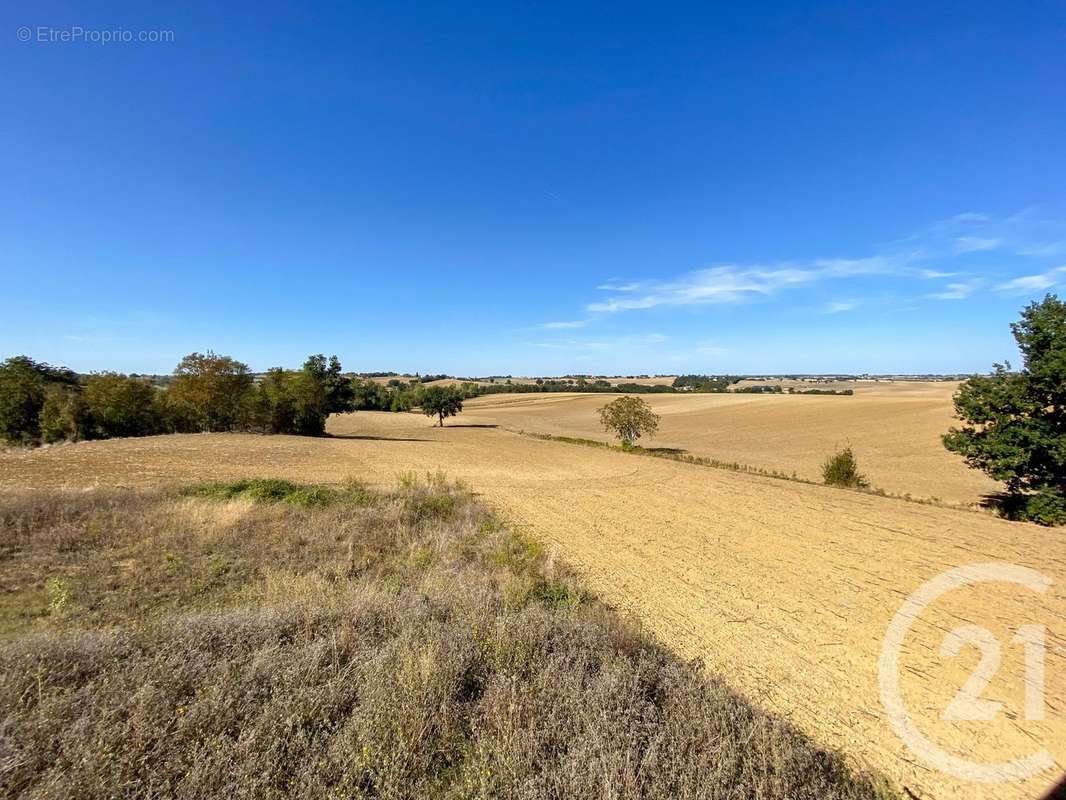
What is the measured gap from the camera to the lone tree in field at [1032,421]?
15.1 metres

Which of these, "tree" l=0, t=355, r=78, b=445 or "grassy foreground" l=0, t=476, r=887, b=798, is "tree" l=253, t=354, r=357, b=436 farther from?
"grassy foreground" l=0, t=476, r=887, b=798

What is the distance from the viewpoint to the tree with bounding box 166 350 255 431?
39.9m

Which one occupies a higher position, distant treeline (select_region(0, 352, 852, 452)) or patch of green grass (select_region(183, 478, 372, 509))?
distant treeline (select_region(0, 352, 852, 452))

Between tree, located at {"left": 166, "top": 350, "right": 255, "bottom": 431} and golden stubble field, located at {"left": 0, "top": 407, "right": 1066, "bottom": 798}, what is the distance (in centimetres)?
1635

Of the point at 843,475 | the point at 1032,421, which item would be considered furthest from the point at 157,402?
the point at 1032,421

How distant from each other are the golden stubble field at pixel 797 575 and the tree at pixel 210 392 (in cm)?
1635

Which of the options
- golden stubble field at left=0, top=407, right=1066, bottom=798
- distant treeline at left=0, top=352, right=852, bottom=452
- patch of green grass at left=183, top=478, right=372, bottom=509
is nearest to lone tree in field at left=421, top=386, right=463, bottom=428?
distant treeline at left=0, top=352, right=852, bottom=452

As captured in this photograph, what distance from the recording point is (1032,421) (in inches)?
610

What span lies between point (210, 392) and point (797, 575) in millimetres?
47327

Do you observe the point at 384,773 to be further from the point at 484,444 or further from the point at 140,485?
the point at 484,444

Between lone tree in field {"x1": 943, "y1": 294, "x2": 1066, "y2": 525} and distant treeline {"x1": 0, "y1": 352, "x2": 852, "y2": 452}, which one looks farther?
distant treeline {"x1": 0, "y1": 352, "x2": 852, "y2": 452}

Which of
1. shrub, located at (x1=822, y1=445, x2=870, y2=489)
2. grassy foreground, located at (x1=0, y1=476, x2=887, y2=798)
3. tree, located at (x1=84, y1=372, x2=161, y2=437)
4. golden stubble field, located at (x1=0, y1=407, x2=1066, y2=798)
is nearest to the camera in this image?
grassy foreground, located at (x1=0, y1=476, x2=887, y2=798)

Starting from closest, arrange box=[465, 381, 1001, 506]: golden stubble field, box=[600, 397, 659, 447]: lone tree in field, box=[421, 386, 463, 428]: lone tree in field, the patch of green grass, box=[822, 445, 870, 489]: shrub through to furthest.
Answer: the patch of green grass, box=[822, 445, 870, 489]: shrub, box=[465, 381, 1001, 506]: golden stubble field, box=[600, 397, 659, 447]: lone tree in field, box=[421, 386, 463, 428]: lone tree in field

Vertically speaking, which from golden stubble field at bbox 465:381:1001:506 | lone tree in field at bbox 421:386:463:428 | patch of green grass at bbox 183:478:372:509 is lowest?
golden stubble field at bbox 465:381:1001:506
